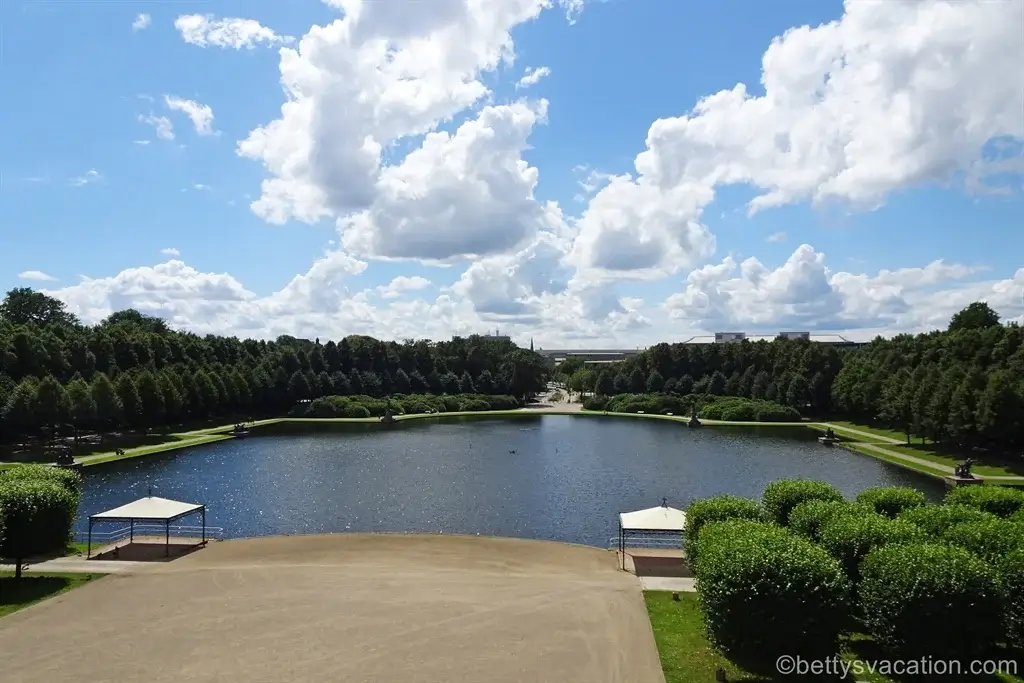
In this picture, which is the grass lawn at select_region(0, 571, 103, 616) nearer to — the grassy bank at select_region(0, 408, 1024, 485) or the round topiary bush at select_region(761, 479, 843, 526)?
the round topiary bush at select_region(761, 479, 843, 526)

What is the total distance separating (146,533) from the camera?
126ft

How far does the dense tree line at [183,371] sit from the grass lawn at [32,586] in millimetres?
51086

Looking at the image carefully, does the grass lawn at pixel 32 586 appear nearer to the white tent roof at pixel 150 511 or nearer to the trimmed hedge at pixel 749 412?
the white tent roof at pixel 150 511

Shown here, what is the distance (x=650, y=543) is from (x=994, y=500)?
14.8 metres

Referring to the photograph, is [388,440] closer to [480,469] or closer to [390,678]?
[480,469]

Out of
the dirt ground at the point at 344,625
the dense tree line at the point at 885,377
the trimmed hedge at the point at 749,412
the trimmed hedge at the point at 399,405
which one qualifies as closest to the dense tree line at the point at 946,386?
the dense tree line at the point at 885,377

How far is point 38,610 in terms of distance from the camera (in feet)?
78.1

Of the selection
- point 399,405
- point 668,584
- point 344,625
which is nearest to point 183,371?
point 399,405

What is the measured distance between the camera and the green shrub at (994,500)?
25.9 metres

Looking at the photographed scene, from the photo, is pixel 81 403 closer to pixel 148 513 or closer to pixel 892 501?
pixel 148 513

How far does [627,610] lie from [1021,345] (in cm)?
6774

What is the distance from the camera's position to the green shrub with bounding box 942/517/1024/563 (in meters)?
19.4

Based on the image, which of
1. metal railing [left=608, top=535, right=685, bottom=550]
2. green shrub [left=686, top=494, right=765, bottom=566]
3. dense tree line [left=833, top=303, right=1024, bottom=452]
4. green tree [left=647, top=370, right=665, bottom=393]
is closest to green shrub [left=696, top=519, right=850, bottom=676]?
green shrub [left=686, top=494, right=765, bottom=566]

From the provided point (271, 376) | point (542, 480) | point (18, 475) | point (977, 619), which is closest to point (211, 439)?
point (271, 376)
